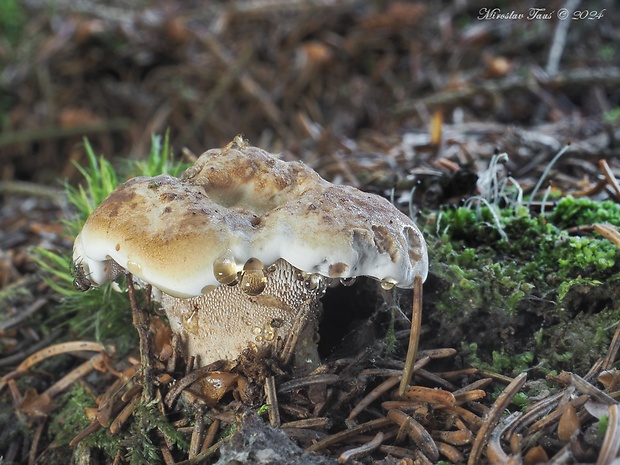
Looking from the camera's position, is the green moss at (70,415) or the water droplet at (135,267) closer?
the water droplet at (135,267)

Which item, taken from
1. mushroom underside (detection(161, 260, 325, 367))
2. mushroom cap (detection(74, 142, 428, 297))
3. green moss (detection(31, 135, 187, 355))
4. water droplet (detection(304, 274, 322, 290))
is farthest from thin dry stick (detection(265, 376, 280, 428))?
green moss (detection(31, 135, 187, 355))

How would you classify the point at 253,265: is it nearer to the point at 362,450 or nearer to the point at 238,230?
the point at 238,230

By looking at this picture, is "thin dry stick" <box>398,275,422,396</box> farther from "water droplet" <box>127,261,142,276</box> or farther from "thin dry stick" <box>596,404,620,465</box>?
"water droplet" <box>127,261,142,276</box>

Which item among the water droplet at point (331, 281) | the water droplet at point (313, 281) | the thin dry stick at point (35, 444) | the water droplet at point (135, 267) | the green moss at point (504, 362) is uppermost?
the water droplet at point (135, 267)

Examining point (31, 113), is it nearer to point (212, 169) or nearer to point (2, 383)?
point (2, 383)

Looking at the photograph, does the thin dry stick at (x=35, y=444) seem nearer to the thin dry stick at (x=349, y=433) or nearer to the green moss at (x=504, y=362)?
the thin dry stick at (x=349, y=433)

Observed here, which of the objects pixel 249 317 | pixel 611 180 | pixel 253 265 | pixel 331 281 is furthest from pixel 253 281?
pixel 611 180

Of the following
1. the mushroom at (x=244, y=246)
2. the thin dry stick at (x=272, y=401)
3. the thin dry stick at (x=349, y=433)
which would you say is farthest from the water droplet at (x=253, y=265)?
the thin dry stick at (x=349, y=433)

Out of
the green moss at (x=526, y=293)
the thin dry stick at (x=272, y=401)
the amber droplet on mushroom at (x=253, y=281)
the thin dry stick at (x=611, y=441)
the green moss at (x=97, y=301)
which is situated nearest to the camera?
the thin dry stick at (x=611, y=441)
